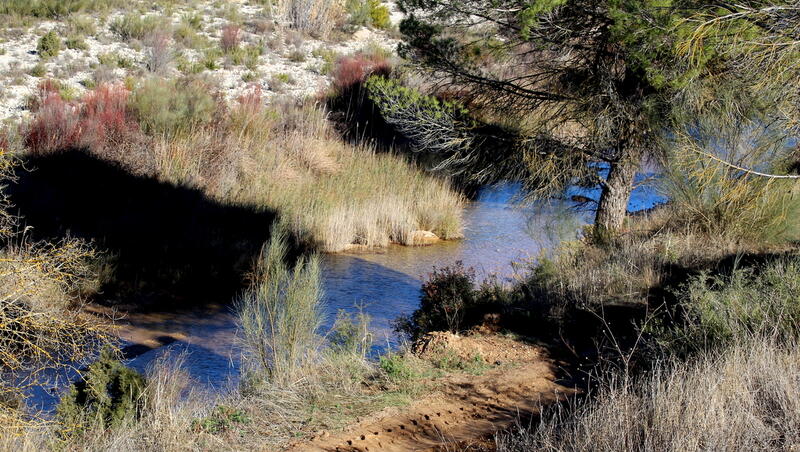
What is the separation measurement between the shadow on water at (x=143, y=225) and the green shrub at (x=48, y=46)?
31.9 ft

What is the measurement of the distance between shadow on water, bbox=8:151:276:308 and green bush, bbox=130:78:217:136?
185 cm

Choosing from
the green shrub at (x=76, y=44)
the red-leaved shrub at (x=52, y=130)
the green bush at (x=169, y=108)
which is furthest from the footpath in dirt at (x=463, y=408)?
the green shrub at (x=76, y=44)

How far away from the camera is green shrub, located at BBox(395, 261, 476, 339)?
8.42m

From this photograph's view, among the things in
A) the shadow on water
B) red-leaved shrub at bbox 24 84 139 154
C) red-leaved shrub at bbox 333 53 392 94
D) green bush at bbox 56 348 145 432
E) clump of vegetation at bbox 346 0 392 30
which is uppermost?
clump of vegetation at bbox 346 0 392 30

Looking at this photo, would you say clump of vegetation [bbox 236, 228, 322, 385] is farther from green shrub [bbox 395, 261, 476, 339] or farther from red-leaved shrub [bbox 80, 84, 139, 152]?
red-leaved shrub [bbox 80, 84, 139, 152]

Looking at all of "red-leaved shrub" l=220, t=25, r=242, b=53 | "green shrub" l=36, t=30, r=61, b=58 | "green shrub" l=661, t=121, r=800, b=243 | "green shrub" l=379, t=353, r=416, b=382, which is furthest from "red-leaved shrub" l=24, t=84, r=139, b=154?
"red-leaved shrub" l=220, t=25, r=242, b=53

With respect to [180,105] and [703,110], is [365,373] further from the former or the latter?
[180,105]

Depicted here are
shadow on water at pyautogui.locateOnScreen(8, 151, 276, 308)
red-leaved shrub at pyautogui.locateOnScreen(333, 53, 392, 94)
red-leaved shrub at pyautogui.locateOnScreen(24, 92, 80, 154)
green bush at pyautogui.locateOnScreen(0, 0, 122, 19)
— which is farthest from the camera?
green bush at pyautogui.locateOnScreen(0, 0, 122, 19)

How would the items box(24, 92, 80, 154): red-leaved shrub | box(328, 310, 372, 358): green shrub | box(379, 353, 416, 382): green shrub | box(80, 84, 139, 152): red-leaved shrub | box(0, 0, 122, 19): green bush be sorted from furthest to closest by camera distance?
box(0, 0, 122, 19): green bush, box(80, 84, 139, 152): red-leaved shrub, box(24, 92, 80, 154): red-leaved shrub, box(328, 310, 372, 358): green shrub, box(379, 353, 416, 382): green shrub

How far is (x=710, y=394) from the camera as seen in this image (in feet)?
12.8

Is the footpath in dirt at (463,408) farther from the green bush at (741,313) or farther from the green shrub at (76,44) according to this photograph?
the green shrub at (76,44)

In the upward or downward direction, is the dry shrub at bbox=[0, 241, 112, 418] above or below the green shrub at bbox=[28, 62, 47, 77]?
above

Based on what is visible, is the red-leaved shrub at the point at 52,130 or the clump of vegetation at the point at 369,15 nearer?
the red-leaved shrub at the point at 52,130

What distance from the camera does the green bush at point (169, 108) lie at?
595 inches
